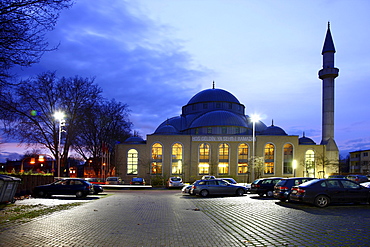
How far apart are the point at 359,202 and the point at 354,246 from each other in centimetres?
924

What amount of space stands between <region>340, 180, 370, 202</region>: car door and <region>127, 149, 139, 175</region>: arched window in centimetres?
5162

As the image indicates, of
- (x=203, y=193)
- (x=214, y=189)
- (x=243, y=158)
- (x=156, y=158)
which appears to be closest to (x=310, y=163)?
(x=243, y=158)

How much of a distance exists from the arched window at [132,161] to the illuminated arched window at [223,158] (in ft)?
52.8

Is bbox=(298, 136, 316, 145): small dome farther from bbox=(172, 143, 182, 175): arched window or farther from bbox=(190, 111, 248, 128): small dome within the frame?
bbox=(172, 143, 182, 175): arched window

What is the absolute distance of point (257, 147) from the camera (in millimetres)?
62875

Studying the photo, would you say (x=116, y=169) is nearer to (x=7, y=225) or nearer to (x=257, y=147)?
(x=257, y=147)

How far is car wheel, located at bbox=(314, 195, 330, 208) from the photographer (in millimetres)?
14656

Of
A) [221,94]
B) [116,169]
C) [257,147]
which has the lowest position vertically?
[116,169]

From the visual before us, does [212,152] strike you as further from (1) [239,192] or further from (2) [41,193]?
(2) [41,193]

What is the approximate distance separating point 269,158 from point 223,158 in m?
8.78

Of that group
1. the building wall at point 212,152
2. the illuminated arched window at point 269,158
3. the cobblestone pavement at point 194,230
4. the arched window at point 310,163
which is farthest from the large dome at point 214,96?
the cobblestone pavement at point 194,230

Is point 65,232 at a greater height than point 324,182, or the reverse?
point 324,182

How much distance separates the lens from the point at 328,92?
6238 cm

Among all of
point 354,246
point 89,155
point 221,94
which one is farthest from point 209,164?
point 354,246
